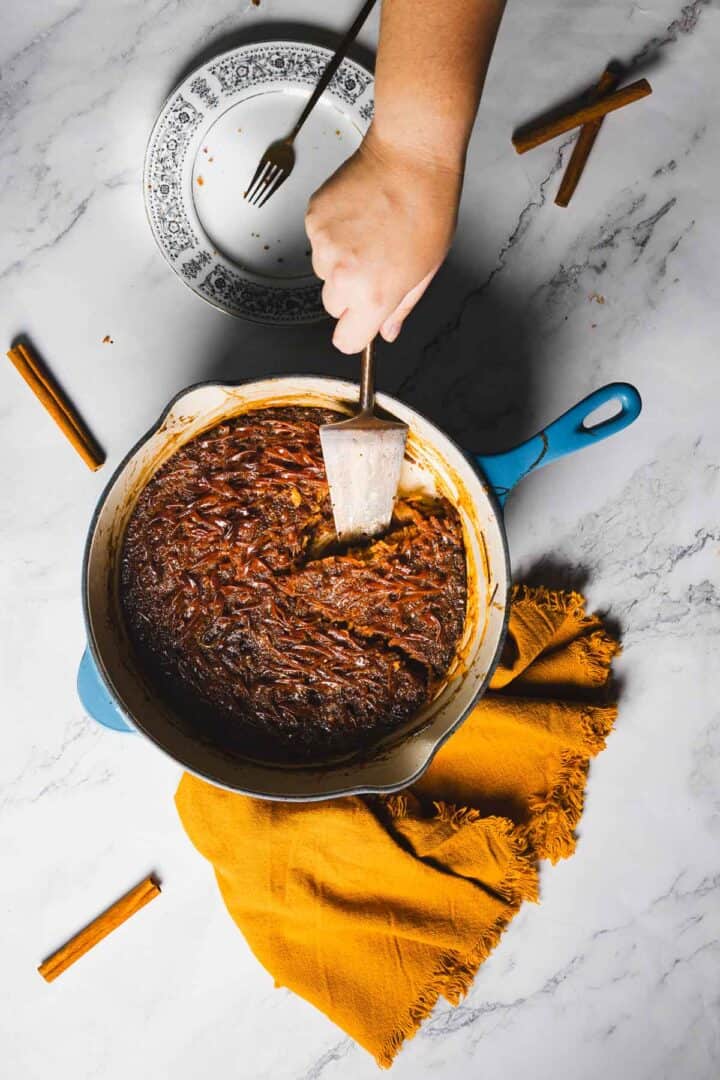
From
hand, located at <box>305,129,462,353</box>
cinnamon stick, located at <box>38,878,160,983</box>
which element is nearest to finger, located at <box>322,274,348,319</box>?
hand, located at <box>305,129,462,353</box>

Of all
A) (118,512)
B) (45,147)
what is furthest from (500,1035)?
(45,147)

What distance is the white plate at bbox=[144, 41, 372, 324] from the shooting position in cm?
150

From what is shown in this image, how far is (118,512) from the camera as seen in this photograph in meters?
1.36

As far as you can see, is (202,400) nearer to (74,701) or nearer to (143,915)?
(74,701)

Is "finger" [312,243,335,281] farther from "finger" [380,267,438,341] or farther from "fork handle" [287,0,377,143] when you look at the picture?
"fork handle" [287,0,377,143]

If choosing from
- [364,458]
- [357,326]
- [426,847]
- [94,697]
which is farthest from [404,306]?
[426,847]

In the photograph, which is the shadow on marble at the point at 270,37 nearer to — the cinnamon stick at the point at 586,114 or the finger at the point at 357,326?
the cinnamon stick at the point at 586,114

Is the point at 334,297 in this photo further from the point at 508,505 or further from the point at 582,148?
the point at 582,148

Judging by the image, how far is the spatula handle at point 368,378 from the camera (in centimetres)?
120

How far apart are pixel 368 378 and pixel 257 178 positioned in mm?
576

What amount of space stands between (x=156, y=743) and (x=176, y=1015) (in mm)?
829

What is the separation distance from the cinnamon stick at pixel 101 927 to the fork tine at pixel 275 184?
139 centimetres

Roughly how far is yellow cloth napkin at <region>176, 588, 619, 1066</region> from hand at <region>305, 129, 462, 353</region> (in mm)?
743

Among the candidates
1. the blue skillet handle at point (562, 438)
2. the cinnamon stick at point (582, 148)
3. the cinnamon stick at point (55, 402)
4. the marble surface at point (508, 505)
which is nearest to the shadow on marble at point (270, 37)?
the marble surface at point (508, 505)
